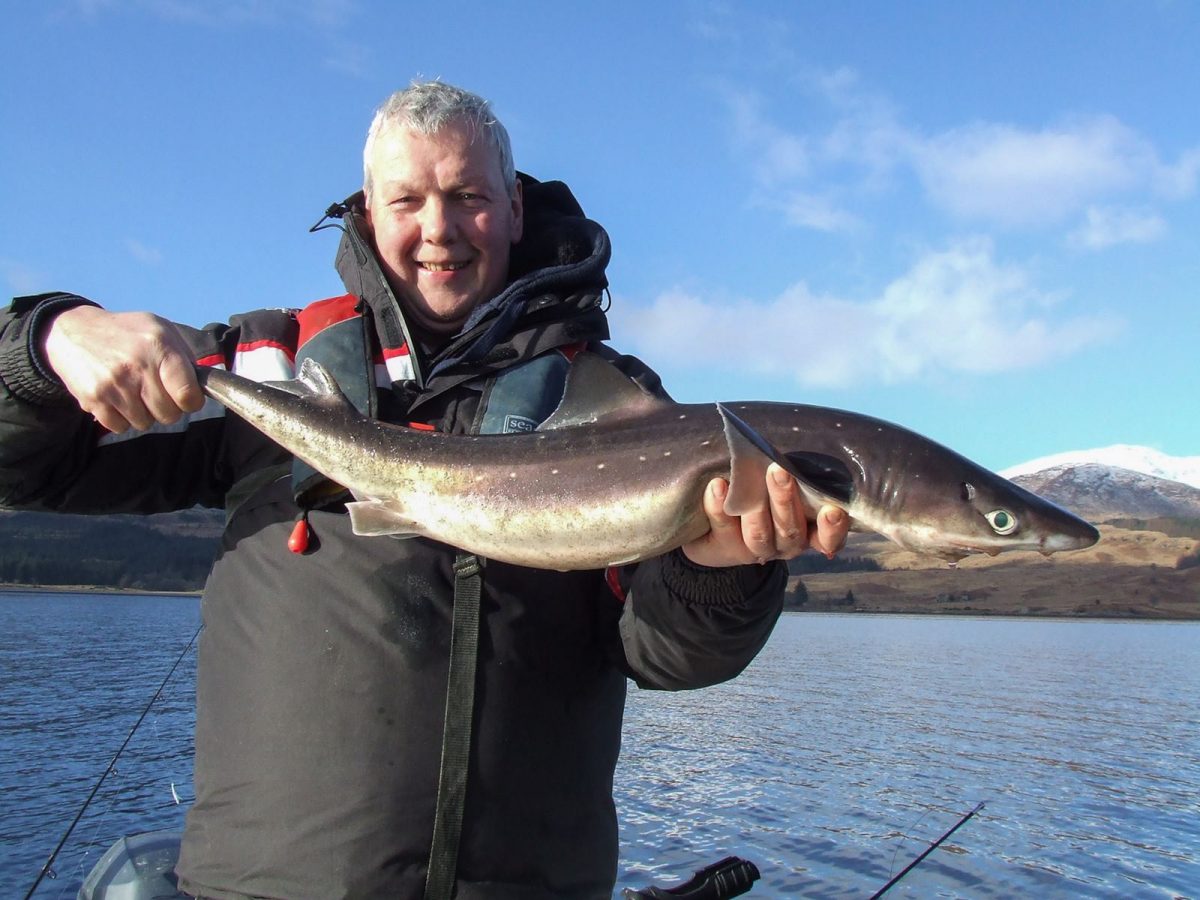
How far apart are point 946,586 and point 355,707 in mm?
117032

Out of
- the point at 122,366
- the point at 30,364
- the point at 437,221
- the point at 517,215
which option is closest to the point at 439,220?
the point at 437,221

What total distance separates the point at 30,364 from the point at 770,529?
2523mm

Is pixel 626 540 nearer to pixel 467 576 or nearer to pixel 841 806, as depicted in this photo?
pixel 467 576

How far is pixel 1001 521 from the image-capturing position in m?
3.45

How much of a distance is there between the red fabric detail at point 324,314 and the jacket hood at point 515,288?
7cm

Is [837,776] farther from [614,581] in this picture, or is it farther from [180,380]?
[180,380]

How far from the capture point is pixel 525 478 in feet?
11.7

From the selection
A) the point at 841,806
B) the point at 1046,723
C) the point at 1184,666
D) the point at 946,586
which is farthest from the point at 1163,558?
the point at 841,806

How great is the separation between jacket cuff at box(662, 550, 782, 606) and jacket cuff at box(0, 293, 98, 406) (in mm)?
2158

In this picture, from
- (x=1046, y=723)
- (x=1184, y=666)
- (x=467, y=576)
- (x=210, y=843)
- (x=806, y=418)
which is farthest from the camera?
(x=1184, y=666)

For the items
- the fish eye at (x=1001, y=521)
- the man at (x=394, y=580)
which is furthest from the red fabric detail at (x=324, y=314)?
the fish eye at (x=1001, y=521)

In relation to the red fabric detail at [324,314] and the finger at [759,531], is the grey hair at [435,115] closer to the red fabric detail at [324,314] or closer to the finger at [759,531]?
the red fabric detail at [324,314]

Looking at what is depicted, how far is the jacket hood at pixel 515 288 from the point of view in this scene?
374 centimetres

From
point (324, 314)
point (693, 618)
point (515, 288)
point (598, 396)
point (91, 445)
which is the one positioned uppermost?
point (515, 288)
